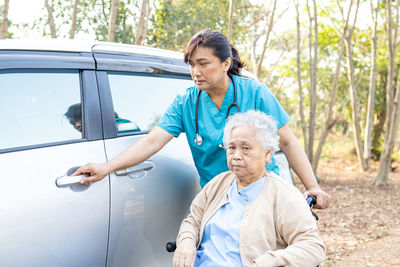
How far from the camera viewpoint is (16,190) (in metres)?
1.90

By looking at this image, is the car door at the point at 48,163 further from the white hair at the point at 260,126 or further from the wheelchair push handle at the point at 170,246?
the white hair at the point at 260,126

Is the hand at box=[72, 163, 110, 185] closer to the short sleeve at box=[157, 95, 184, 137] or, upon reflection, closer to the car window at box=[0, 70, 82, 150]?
the car window at box=[0, 70, 82, 150]

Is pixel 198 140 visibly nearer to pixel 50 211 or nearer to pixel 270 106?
pixel 270 106

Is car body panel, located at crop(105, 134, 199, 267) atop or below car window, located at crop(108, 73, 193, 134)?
below

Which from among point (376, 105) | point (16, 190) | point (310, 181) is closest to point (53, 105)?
point (16, 190)

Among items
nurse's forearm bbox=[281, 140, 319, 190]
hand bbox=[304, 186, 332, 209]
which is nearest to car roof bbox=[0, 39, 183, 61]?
nurse's forearm bbox=[281, 140, 319, 190]

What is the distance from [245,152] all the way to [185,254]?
21.7 inches

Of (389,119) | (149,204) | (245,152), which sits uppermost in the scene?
(245,152)

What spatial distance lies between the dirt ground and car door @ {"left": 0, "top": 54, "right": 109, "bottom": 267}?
2.88 metres

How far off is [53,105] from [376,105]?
1327 centimetres

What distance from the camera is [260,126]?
6.91 feet

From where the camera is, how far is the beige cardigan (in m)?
1.91

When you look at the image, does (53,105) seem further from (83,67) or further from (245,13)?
(245,13)

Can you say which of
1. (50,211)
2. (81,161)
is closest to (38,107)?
(81,161)
